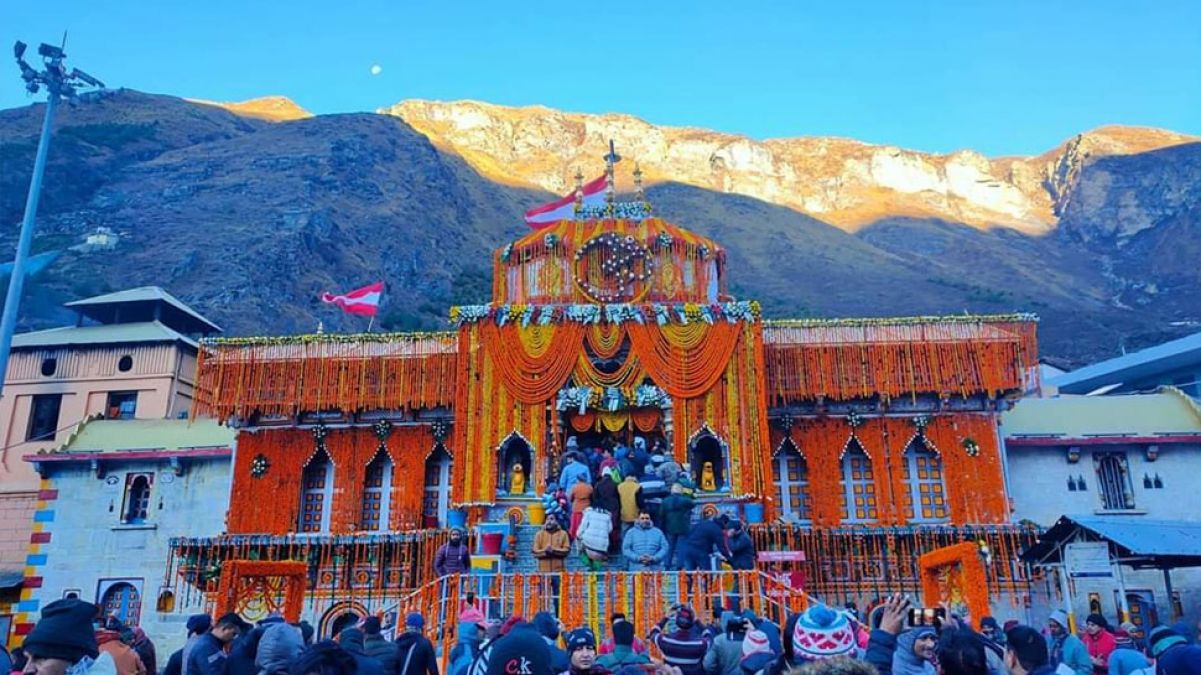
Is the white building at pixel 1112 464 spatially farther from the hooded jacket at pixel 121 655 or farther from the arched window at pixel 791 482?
the hooded jacket at pixel 121 655

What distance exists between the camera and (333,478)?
26875mm

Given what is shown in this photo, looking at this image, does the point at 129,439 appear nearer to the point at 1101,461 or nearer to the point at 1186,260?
the point at 1101,461

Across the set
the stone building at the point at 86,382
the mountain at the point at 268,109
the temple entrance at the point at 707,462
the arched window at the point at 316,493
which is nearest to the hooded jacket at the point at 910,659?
the temple entrance at the point at 707,462

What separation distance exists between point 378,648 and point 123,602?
21.8 metres

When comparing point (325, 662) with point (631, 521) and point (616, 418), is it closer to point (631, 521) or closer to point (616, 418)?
point (631, 521)

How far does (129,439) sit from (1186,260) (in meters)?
89.8

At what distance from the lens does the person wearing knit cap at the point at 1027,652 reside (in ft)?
18.5

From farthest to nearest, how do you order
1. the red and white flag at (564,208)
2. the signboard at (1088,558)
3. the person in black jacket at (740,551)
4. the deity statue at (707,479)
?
the red and white flag at (564,208) < the deity statue at (707,479) < the person in black jacket at (740,551) < the signboard at (1088,558)

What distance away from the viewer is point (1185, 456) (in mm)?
25734

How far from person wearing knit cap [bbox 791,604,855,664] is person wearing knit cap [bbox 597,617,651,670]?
2218mm

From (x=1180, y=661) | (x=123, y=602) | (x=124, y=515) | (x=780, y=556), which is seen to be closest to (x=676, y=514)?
(x=780, y=556)

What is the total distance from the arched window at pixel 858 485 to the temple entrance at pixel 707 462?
377cm

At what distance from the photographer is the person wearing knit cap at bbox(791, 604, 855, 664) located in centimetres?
585

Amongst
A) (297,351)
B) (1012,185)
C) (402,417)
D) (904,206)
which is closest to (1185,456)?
(402,417)
